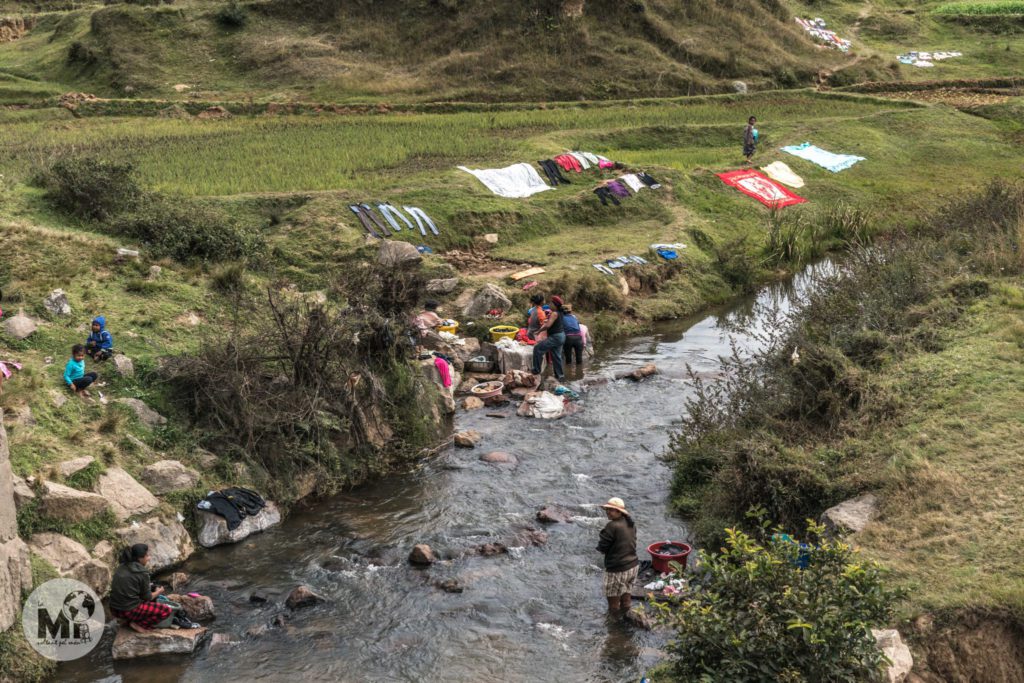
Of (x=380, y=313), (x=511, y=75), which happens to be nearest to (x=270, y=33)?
(x=511, y=75)

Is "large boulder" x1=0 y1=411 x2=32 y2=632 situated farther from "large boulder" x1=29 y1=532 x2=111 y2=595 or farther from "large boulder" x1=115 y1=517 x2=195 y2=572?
"large boulder" x1=115 y1=517 x2=195 y2=572

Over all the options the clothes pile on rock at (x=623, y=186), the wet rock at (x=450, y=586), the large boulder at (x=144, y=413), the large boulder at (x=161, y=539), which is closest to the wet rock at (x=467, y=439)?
the wet rock at (x=450, y=586)

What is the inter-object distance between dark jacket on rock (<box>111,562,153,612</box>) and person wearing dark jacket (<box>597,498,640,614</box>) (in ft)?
15.0

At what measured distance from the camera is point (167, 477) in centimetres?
1150

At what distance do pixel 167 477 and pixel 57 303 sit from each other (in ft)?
13.8

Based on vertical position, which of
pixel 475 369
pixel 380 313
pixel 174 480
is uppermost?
pixel 380 313

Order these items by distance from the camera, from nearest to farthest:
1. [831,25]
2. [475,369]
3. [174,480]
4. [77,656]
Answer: [77,656], [174,480], [475,369], [831,25]

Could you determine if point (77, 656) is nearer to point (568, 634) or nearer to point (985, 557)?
point (568, 634)

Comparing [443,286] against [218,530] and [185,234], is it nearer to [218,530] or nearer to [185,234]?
[185,234]

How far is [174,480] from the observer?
11531 millimetres

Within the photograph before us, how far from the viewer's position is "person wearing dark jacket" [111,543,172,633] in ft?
30.6

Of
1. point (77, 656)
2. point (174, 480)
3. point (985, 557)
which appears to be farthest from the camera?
point (174, 480)

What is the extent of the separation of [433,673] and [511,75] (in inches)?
→ 1334

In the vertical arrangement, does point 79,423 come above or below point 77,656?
above
